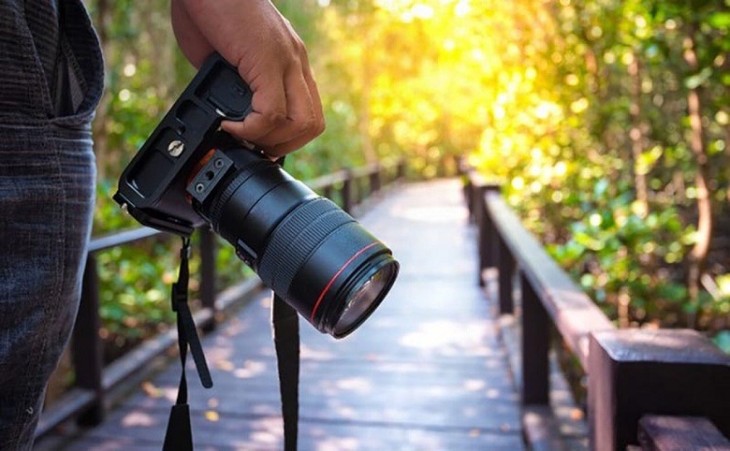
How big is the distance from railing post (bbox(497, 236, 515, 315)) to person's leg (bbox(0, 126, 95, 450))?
141 inches

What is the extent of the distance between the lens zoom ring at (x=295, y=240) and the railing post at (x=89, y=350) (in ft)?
6.35

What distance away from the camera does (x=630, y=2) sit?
10.9ft

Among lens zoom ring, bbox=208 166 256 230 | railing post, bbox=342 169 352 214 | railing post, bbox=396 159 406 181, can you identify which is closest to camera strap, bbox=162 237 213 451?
lens zoom ring, bbox=208 166 256 230

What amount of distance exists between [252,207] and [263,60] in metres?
0.18

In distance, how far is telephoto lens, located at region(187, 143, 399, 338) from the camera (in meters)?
0.92

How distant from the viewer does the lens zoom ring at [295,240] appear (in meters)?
0.93

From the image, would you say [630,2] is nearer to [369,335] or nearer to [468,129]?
[369,335]

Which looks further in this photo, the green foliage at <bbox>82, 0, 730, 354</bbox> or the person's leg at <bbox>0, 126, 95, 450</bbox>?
the green foliage at <bbox>82, 0, 730, 354</bbox>

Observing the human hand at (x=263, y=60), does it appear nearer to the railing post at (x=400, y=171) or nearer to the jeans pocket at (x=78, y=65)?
the jeans pocket at (x=78, y=65)

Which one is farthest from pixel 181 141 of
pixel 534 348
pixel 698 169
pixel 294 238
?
pixel 698 169

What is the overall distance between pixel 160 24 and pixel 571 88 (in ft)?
14.5

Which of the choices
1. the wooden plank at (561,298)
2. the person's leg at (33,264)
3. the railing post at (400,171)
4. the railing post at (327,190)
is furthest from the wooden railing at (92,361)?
the railing post at (400,171)

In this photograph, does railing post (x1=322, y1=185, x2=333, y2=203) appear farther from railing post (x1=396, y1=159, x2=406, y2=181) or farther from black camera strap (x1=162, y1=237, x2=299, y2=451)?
railing post (x1=396, y1=159, x2=406, y2=181)

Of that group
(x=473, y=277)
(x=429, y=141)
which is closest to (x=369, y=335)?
(x=473, y=277)
